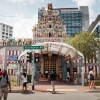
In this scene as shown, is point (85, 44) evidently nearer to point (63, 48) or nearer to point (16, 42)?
point (63, 48)

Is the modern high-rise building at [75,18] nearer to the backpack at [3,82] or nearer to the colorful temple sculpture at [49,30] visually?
the colorful temple sculpture at [49,30]

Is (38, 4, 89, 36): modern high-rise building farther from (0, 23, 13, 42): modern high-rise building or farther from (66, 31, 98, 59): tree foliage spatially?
(66, 31, 98, 59): tree foliage

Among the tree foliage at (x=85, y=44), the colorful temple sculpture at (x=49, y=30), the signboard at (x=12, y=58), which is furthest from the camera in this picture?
the colorful temple sculpture at (x=49, y=30)

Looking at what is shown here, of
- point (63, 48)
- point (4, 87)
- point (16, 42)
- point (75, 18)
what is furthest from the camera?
point (75, 18)

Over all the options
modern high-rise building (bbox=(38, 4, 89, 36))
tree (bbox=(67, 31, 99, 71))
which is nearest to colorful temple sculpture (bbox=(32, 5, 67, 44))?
tree (bbox=(67, 31, 99, 71))

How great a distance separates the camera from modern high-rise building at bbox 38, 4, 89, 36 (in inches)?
5433

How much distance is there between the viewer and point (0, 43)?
3634 centimetres

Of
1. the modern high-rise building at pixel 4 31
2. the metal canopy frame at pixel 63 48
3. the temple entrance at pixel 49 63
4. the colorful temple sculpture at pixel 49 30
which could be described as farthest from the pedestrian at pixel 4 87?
the modern high-rise building at pixel 4 31

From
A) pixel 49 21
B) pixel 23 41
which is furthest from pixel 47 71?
pixel 49 21

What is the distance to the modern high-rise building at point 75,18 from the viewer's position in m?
138

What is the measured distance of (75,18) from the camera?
140125mm

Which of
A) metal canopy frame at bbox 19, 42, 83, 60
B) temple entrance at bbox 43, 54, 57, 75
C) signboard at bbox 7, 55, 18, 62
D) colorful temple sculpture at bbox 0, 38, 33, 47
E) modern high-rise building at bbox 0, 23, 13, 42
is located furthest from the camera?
modern high-rise building at bbox 0, 23, 13, 42

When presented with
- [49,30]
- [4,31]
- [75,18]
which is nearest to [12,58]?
[49,30]

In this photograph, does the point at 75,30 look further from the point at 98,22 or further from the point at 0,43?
the point at 0,43
